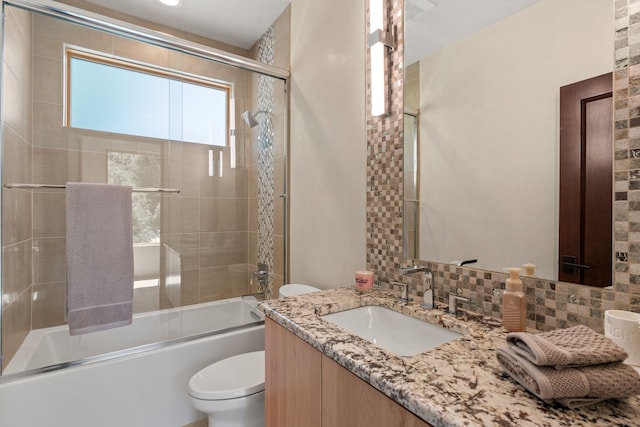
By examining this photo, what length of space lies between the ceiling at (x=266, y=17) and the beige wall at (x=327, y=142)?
0.30m

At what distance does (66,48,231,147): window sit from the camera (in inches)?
72.5

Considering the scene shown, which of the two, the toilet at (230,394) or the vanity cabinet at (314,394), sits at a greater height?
the vanity cabinet at (314,394)

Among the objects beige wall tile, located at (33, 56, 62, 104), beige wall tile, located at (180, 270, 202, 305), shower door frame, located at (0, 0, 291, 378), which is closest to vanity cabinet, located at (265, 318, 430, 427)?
shower door frame, located at (0, 0, 291, 378)

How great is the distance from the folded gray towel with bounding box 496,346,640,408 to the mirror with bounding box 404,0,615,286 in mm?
372

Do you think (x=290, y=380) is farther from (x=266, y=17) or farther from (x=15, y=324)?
(x=266, y=17)

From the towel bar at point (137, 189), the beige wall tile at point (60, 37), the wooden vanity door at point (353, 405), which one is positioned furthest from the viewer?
the beige wall tile at point (60, 37)

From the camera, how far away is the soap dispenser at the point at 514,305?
2.79 ft

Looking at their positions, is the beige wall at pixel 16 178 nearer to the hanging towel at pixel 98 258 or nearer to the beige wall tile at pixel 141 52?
the hanging towel at pixel 98 258

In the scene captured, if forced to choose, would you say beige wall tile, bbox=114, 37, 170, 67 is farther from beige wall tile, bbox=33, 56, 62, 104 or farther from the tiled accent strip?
the tiled accent strip

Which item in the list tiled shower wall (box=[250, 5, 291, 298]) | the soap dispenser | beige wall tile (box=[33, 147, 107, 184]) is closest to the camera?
the soap dispenser

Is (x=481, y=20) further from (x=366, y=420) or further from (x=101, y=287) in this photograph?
(x=101, y=287)

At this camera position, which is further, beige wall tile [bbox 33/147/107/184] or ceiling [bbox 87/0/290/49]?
ceiling [bbox 87/0/290/49]

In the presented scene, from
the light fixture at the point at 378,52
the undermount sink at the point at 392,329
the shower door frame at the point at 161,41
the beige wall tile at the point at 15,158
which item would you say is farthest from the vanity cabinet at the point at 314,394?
the beige wall tile at the point at 15,158

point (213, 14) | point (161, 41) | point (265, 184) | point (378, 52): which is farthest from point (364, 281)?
point (213, 14)
